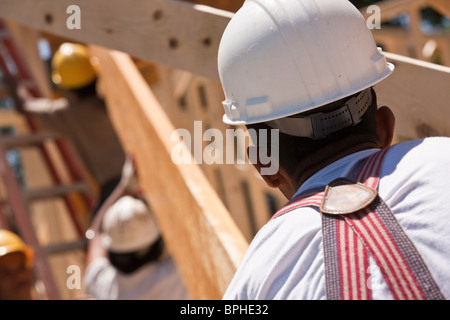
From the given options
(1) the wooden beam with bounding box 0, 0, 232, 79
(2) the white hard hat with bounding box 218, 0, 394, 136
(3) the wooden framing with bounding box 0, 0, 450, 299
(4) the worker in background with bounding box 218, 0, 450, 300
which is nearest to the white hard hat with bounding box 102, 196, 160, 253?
(3) the wooden framing with bounding box 0, 0, 450, 299

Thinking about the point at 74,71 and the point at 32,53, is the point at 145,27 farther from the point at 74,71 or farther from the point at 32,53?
the point at 32,53

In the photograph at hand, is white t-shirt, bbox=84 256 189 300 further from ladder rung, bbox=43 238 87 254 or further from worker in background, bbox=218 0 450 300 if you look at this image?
worker in background, bbox=218 0 450 300

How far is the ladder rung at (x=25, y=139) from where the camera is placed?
569 centimetres

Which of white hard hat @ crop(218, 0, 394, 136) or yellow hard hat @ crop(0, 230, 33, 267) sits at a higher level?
white hard hat @ crop(218, 0, 394, 136)

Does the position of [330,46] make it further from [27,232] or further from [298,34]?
[27,232]

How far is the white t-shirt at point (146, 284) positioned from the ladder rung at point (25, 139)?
76.6 inches

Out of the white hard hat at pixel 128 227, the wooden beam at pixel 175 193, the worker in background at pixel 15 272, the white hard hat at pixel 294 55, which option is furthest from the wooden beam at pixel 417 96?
the white hard hat at pixel 128 227

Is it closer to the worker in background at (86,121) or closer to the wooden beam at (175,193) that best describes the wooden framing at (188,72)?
the wooden beam at (175,193)

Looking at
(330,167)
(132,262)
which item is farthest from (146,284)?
(330,167)

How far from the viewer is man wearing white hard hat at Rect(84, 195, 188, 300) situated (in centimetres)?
425

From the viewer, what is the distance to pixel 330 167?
1.46 meters

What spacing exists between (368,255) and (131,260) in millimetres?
3329

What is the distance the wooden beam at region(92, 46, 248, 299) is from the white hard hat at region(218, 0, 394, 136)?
95 cm
